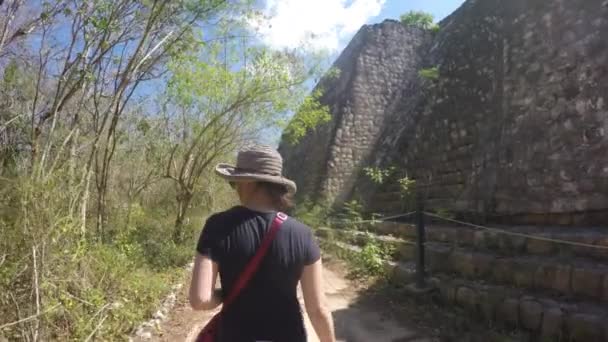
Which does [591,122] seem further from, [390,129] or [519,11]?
[390,129]

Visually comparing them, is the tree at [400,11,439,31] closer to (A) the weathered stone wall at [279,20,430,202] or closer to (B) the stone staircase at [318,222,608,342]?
(A) the weathered stone wall at [279,20,430,202]

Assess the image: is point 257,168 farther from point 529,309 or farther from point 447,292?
point 447,292

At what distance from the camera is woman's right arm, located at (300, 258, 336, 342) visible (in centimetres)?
144

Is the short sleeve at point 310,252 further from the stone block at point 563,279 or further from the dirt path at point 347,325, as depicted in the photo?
the stone block at point 563,279

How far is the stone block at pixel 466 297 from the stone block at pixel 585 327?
1026 millimetres

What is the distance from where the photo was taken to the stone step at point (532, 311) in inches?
122

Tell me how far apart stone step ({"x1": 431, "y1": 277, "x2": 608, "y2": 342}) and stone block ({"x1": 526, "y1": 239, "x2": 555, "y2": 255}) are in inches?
20.9

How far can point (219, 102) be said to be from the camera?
7465mm

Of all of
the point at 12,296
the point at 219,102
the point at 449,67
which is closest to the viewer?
the point at 12,296

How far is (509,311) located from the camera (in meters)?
3.74

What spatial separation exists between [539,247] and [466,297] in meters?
0.91

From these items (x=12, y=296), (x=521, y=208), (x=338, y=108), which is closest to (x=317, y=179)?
(x=338, y=108)

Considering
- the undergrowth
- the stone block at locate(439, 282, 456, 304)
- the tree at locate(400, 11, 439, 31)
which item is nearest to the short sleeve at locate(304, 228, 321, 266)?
the undergrowth

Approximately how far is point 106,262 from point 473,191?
5005 mm
